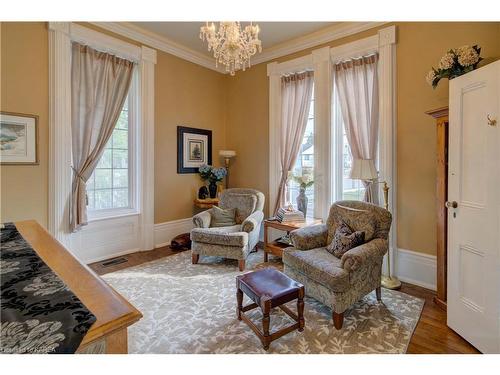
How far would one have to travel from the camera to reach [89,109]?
330 centimetres

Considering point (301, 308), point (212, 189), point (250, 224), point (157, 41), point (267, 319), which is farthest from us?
point (212, 189)

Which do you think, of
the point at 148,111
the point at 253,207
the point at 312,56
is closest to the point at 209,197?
the point at 253,207

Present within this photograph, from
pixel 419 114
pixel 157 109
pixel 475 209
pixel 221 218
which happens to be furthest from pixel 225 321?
pixel 157 109

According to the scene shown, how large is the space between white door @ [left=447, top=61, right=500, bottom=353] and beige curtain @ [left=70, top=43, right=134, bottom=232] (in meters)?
3.77

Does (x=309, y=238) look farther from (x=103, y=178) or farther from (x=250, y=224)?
A: (x=103, y=178)

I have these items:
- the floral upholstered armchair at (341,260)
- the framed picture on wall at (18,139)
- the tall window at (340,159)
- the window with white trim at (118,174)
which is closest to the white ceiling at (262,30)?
the window with white trim at (118,174)

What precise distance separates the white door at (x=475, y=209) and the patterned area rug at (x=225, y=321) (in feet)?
1.45

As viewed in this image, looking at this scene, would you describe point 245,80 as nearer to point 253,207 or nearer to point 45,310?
point 253,207

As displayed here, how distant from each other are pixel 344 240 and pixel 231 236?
1.37m

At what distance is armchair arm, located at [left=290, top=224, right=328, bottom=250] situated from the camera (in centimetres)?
265

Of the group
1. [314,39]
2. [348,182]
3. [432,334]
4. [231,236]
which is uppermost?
[314,39]

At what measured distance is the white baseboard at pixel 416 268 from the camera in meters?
2.82

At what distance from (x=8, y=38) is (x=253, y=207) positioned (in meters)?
3.32
